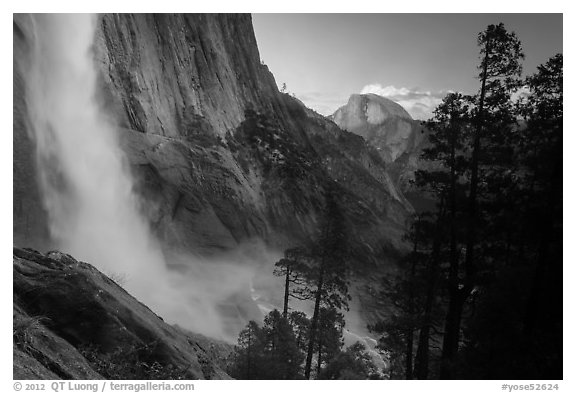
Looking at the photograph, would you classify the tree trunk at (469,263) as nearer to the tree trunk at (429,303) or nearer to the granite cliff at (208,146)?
the tree trunk at (429,303)

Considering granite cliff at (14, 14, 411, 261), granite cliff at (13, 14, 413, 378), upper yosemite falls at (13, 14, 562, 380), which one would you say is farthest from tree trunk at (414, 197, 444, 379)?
granite cliff at (14, 14, 411, 261)

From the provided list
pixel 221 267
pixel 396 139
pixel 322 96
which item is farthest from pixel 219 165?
pixel 396 139

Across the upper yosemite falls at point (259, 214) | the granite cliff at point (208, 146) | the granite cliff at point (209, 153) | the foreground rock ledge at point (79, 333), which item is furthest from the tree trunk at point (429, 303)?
the granite cliff at point (208, 146)

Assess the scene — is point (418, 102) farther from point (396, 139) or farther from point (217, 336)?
point (396, 139)

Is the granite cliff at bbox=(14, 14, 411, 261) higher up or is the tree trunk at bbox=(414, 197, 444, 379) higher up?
the granite cliff at bbox=(14, 14, 411, 261)

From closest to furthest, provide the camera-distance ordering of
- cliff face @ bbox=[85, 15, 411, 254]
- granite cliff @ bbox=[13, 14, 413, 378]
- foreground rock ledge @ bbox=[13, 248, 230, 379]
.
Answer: foreground rock ledge @ bbox=[13, 248, 230, 379], granite cliff @ bbox=[13, 14, 413, 378], cliff face @ bbox=[85, 15, 411, 254]

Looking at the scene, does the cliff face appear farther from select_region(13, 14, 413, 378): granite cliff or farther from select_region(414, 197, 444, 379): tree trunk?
select_region(414, 197, 444, 379): tree trunk

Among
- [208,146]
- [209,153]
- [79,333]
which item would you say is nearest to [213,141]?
[208,146]
